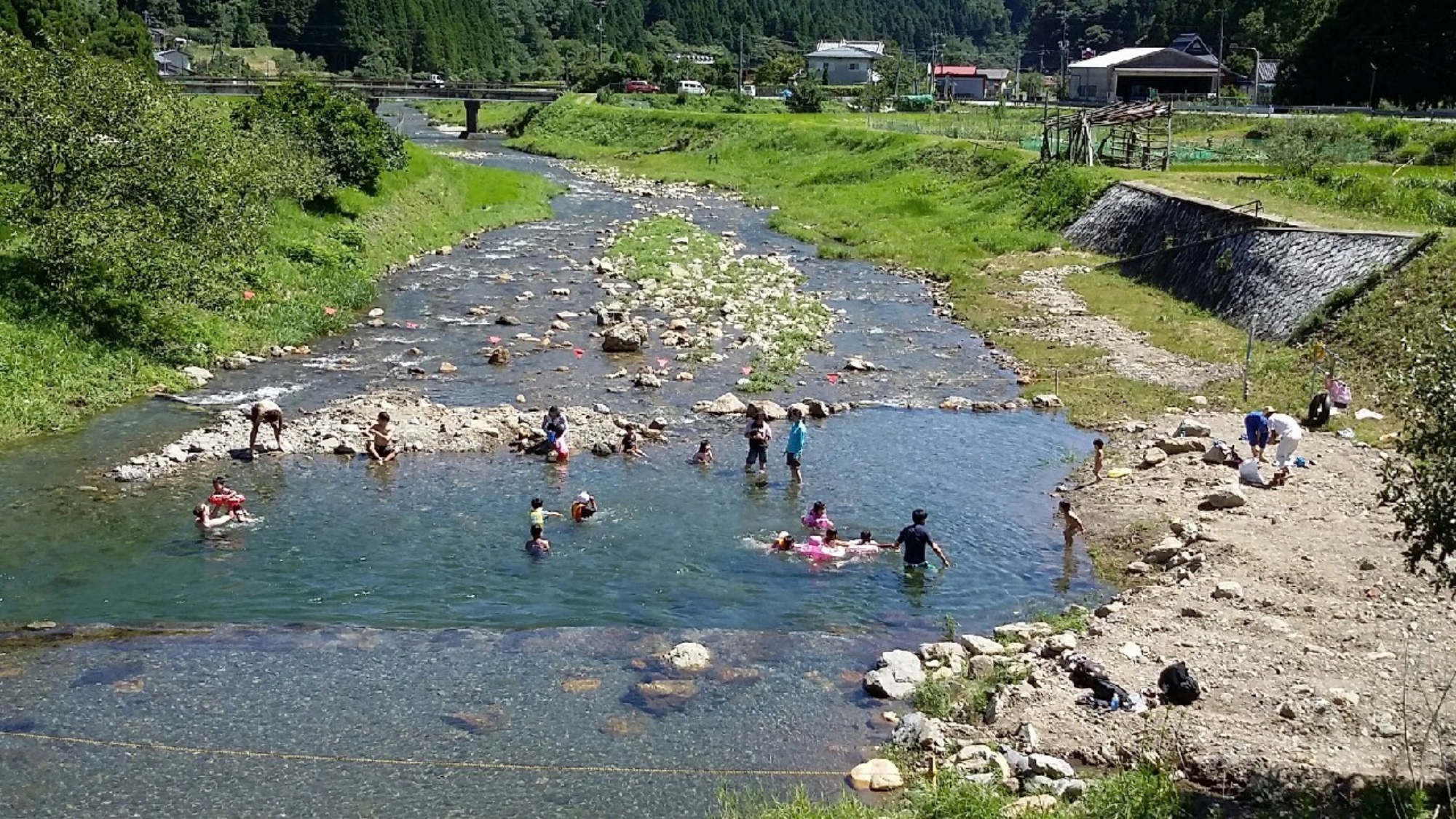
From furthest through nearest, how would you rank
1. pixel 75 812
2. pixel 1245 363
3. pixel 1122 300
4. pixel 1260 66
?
1. pixel 1260 66
2. pixel 1122 300
3. pixel 1245 363
4. pixel 75 812

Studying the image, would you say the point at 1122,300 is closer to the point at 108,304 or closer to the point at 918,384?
the point at 918,384

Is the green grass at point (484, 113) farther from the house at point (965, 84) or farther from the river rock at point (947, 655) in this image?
the river rock at point (947, 655)

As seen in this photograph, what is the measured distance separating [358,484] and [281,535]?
3.45 metres

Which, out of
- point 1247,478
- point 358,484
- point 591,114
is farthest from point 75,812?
point 591,114

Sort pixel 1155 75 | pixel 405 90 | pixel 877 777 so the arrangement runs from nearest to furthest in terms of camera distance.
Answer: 1. pixel 877 777
2. pixel 1155 75
3. pixel 405 90

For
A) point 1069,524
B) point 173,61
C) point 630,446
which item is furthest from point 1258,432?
point 173,61

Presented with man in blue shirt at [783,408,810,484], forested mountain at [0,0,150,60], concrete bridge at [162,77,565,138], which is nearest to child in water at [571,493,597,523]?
man in blue shirt at [783,408,810,484]

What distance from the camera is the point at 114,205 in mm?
37500

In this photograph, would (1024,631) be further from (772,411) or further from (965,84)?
(965,84)

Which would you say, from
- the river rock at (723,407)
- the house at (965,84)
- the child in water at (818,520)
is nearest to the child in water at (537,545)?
the child in water at (818,520)

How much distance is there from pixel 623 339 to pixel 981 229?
28745 millimetres

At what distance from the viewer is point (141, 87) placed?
40.5 meters

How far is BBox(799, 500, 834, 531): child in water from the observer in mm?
26047

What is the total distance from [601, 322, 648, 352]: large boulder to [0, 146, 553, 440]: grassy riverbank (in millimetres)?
9988
